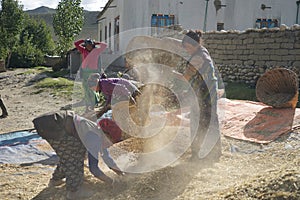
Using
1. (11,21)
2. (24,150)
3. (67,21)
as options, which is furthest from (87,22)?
(24,150)

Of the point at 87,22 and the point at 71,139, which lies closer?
the point at 71,139

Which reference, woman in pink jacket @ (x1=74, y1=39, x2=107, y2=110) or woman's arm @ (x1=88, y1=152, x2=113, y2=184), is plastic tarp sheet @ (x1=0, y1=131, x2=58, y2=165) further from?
woman's arm @ (x1=88, y1=152, x2=113, y2=184)

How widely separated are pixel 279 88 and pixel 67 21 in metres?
16.7

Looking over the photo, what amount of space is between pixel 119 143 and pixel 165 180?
3.17 ft

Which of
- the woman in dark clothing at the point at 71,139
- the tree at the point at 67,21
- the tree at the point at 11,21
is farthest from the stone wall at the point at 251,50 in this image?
the tree at the point at 11,21

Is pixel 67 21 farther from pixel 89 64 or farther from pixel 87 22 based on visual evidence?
pixel 87 22

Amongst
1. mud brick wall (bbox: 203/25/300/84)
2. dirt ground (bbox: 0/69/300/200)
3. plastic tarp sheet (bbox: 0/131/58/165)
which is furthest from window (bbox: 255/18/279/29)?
plastic tarp sheet (bbox: 0/131/58/165)

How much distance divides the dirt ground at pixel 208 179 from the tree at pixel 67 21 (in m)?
17.8

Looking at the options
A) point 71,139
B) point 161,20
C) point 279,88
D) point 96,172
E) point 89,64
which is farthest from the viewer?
point 161,20

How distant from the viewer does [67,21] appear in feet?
70.4

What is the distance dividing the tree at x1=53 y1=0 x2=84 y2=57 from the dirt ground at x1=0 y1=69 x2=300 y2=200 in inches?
701

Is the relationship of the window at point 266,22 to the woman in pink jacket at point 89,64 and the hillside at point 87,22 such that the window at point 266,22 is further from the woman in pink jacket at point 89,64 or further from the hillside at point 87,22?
the hillside at point 87,22

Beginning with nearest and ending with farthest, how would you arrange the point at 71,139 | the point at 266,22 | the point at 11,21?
the point at 71,139 < the point at 266,22 < the point at 11,21

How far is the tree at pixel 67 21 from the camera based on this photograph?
21453mm
